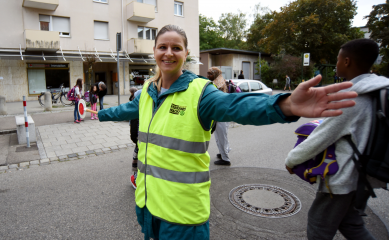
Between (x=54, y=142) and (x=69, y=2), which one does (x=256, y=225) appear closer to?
(x=54, y=142)

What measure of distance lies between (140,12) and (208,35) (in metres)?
29.5

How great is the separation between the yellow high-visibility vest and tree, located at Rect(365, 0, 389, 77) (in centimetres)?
3997

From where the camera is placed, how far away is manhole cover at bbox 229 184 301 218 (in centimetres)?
365

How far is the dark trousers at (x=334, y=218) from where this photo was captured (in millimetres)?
2006

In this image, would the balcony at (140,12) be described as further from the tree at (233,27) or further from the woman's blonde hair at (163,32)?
the tree at (233,27)

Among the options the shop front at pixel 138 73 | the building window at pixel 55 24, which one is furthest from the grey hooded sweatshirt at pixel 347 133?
the shop front at pixel 138 73

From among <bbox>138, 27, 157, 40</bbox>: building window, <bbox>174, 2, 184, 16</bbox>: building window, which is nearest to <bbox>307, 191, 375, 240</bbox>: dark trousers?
<bbox>138, 27, 157, 40</bbox>: building window

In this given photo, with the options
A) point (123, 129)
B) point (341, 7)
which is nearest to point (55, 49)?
point (123, 129)

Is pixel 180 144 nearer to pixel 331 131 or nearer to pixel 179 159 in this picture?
pixel 179 159

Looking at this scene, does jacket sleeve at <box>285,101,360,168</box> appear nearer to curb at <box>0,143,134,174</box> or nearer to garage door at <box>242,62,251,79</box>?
curb at <box>0,143,134,174</box>

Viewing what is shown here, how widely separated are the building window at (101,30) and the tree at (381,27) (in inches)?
1260

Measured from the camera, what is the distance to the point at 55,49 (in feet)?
67.8

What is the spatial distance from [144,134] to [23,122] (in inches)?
283

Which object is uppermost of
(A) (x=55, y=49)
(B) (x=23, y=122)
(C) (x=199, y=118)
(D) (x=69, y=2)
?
(D) (x=69, y=2)
